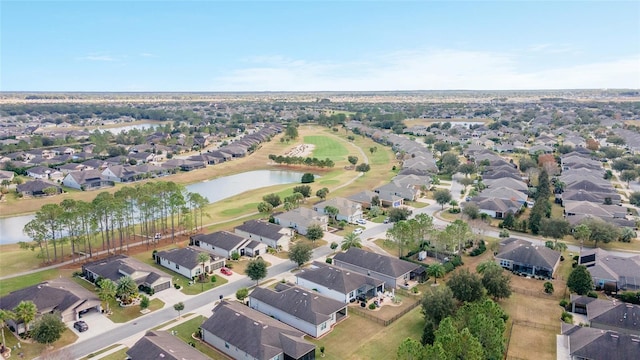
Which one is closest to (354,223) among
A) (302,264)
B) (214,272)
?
(302,264)

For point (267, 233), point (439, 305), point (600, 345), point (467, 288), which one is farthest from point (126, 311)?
point (600, 345)

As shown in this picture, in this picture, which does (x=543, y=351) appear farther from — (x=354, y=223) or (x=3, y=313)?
(x=3, y=313)

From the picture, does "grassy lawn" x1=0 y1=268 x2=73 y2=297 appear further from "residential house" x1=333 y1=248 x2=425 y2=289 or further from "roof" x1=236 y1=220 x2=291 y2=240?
"residential house" x1=333 y1=248 x2=425 y2=289

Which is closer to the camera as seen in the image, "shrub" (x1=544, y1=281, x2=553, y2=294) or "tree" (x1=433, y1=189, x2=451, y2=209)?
"shrub" (x1=544, y1=281, x2=553, y2=294)

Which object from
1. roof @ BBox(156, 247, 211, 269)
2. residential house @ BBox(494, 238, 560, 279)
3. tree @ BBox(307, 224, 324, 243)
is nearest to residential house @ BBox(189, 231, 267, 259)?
roof @ BBox(156, 247, 211, 269)

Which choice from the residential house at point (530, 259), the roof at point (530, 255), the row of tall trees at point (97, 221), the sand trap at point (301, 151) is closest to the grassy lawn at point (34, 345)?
the row of tall trees at point (97, 221)

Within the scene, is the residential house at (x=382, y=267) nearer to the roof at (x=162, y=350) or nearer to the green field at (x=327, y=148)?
the roof at (x=162, y=350)

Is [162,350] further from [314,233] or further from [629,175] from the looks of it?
[629,175]
